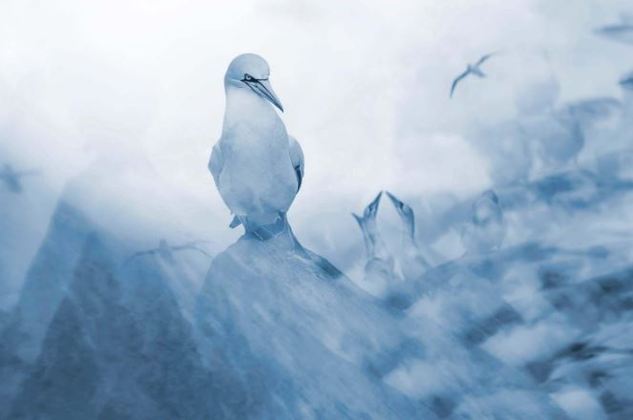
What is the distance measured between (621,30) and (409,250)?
1169 mm

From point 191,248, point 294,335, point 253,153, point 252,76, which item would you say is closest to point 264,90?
point 252,76

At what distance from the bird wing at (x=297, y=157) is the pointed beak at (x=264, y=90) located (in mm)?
137

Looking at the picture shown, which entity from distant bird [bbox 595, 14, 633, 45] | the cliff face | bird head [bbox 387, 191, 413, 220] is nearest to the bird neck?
the cliff face

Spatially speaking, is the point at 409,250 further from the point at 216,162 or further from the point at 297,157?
the point at 216,162

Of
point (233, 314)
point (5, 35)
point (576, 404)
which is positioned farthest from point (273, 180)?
point (576, 404)

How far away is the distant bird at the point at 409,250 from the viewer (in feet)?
14.0

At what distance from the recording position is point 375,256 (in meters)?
4.28

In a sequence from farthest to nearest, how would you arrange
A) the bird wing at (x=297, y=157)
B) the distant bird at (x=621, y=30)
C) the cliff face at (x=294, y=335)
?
1. the distant bird at (x=621, y=30)
2. the bird wing at (x=297, y=157)
3. the cliff face at (x=294, y=335)

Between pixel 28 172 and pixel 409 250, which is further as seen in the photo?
pixel 409 250

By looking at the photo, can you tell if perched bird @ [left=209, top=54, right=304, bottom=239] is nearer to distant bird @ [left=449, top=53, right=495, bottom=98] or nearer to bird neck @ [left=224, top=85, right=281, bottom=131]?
bird neck @ [left=224, top=85, right=281, bottom=131]

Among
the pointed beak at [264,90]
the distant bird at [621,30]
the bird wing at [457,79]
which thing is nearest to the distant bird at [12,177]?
the pointed beak at [264,90]

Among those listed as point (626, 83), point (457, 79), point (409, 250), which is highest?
point (626, 83)

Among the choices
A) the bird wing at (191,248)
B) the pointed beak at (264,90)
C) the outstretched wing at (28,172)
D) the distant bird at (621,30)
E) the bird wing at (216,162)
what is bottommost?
the outstretched wing at (28,172)

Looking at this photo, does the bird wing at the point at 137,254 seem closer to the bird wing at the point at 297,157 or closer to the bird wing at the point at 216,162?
the bird wing at the point at 216,162
